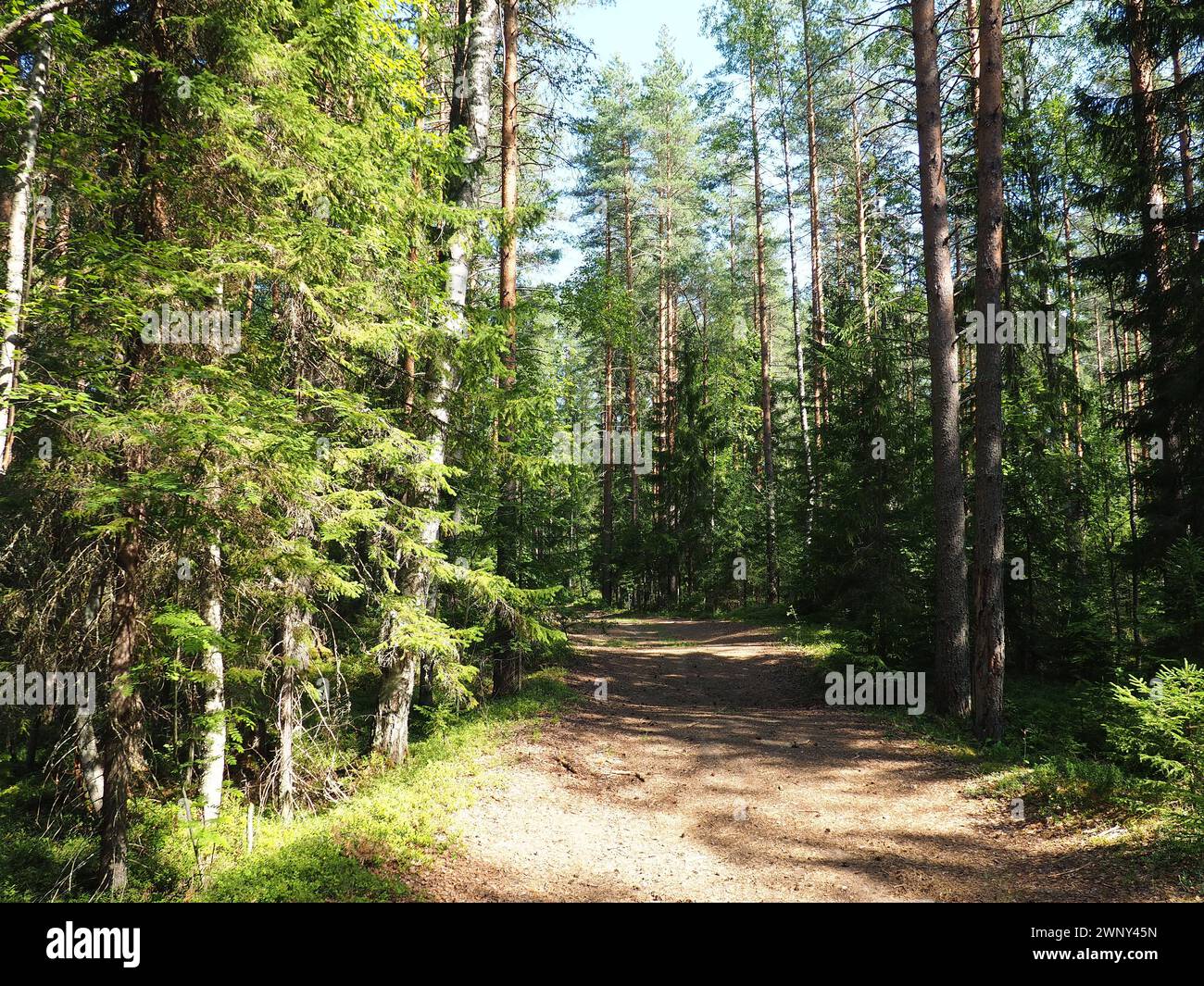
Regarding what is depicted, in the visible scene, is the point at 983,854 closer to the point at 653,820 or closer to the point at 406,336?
the point at 653,820

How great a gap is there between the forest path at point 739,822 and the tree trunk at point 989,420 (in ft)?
4.48

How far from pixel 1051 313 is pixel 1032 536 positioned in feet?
22.1

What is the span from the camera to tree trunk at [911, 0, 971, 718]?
30.7 feet

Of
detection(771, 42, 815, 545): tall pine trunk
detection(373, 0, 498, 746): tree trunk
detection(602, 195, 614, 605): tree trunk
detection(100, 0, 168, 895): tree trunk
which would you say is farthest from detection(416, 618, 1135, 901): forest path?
detection(602, 195, 614, 605): tree trunk

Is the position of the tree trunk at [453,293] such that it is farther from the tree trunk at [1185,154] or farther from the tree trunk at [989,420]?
the tree trunk at [1185,154]

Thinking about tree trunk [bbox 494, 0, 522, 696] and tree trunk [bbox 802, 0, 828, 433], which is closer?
tree trunk [bbox 494, 0, 522, 696]

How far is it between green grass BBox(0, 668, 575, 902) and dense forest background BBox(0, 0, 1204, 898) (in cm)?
13

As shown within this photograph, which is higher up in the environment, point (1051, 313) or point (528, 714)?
point (1051, 313)

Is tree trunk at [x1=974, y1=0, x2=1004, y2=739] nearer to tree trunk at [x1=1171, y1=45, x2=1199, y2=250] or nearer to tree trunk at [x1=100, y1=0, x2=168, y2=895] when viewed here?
tree trunk at [x1=1171, y1=45, x2=1199, y2=250]

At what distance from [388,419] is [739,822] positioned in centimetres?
584

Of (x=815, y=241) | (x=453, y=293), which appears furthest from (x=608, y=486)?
(x=453, y=293)
